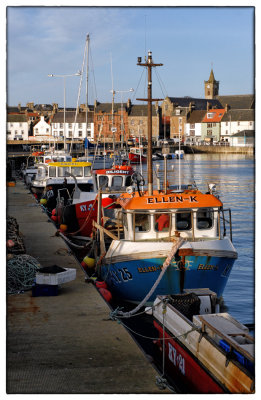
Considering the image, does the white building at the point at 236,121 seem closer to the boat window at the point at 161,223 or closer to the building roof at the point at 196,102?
the building roof at the point at 196,102

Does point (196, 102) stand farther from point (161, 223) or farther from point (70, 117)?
point (161, 223)

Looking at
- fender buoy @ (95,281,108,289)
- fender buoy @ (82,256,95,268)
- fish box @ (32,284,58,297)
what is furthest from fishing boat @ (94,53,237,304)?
fender buoy @ (82,256,95,268)

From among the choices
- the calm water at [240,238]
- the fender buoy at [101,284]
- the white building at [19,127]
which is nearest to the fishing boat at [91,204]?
the calm water at [240,238]

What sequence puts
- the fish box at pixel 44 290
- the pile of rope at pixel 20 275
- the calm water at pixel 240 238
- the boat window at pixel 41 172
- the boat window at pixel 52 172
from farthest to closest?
the boat window at pixel 41 172, the boat window at pixel 52 172, the calm water at pixel 240 238, the pile of rope at pixel 20 275, the fish box at pixel 44 290

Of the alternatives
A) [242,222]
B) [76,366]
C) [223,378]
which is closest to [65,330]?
[76,366]

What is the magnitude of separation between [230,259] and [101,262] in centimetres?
353

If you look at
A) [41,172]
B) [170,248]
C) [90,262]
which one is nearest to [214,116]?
[41,172]

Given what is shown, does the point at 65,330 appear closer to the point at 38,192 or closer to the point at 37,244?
the point at 37,244

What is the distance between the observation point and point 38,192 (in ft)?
117

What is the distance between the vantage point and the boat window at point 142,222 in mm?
13836

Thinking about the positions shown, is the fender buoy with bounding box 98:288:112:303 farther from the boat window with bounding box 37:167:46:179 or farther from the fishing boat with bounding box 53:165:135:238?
the boat window with bounding box 37:167:46:179

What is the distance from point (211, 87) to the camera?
16138 cm

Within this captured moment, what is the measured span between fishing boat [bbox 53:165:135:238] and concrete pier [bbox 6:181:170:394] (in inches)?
254

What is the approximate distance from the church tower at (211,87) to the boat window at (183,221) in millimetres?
151453
